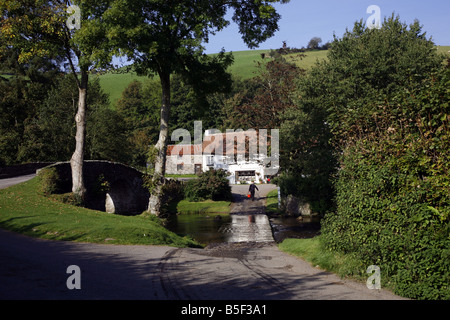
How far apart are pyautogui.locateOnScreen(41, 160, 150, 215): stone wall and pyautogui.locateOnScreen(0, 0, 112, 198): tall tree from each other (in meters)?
3.55

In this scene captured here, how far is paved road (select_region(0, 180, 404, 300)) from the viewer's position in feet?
26.1

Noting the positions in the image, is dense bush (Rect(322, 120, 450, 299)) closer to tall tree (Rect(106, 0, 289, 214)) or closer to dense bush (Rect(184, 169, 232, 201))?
tall tree (Rect(106, 0, 289, 214))

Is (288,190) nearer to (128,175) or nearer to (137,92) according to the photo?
(128,175)

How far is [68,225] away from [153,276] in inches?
301

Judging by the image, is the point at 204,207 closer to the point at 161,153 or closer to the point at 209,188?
the point at 209,188

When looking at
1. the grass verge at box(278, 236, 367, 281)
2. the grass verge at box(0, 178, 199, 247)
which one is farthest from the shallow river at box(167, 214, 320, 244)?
the grass verge at box(278, 236, 367, 281)

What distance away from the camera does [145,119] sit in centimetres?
9256

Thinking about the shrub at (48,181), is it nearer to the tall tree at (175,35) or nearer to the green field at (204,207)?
the tall tree at (175,35)

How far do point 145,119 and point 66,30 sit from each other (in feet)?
230

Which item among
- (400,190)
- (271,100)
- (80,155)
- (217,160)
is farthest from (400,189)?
(217,160)

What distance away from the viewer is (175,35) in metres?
23.2

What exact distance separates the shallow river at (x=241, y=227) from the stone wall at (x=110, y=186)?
4.66 meters

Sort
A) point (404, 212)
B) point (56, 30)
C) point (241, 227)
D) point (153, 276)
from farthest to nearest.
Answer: point (241, 227)
point (56, 30)
point (153, 276)
point (404, 212)
